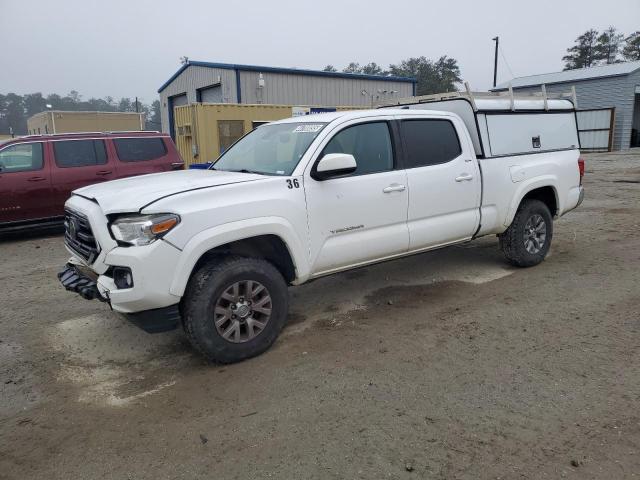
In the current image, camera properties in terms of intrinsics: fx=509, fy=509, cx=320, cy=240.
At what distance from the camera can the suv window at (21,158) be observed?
341 inches

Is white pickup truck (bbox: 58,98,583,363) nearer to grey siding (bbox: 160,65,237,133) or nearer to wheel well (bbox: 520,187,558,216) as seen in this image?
wheel well (bbox: 520,187,558,216)

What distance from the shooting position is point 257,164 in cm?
462

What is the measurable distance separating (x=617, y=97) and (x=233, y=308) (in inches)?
1166

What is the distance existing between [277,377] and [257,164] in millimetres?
1945

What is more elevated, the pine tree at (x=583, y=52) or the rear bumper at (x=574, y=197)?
the pine tree at (x=583, y=52)

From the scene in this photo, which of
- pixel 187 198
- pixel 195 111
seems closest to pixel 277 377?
pixel 187 198

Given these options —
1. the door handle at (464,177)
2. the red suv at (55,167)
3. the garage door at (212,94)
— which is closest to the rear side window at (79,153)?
the red suv at (55,167)

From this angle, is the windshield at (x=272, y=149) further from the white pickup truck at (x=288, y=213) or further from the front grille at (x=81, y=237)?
the front grille at (x=81, y=237)

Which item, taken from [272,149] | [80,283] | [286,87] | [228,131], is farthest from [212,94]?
[80,283]

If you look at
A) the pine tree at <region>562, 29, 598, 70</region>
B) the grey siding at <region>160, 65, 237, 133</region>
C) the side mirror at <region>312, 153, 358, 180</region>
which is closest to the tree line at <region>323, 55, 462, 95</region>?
the pine tree at <region>562, 29, 598, 70</region>

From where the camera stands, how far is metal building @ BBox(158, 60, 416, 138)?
20.3m

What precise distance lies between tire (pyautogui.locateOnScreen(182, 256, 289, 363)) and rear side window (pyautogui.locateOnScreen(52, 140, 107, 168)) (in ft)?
21.4

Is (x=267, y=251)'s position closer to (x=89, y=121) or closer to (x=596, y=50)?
(x=89, y=121)

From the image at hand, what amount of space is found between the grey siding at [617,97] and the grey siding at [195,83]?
1976 cm
